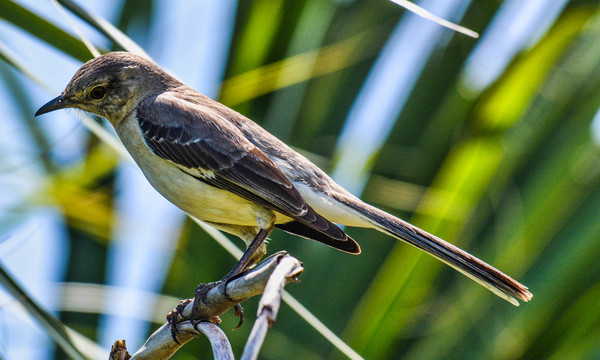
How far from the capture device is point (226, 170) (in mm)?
3402

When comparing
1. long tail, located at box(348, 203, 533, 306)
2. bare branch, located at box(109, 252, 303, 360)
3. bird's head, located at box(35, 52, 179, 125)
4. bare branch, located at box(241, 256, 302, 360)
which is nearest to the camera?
bare branch, located at box(241, 256, 302, 360)

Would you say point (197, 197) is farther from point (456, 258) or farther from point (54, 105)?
point (456, 258)

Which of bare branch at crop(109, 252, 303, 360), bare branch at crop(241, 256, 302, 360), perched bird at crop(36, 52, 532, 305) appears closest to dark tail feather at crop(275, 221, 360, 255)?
perched bird at crop(36, 52, 532, 305)

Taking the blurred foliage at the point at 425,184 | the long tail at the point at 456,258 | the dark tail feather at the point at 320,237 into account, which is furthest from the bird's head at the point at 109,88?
the long tail at the point at 456,258

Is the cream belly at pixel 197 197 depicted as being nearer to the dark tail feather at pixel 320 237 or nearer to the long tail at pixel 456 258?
the dark tail feather at pixel 320 237

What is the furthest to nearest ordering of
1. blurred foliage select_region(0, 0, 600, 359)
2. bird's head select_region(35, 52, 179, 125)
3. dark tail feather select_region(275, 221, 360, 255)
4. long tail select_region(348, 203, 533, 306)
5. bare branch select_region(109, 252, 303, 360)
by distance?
bird's head select_region(35, 52, 179, 125), dark tail feather select_region(275, 221, 360, 255), blurred foliage select_region(0, 0, 600, 359), long tail select_region(348, 203, 533, 306), bare branch select_region(109, 252, 303, 360)

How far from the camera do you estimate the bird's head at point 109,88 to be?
380 centimetres

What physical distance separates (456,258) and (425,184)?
3.02 feet

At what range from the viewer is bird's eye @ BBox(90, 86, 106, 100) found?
3828 mm

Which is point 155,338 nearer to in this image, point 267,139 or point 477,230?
point 267,139

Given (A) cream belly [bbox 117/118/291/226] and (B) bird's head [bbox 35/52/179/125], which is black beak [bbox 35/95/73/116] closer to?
(B) bird's head [bbox 35/52/179/125]

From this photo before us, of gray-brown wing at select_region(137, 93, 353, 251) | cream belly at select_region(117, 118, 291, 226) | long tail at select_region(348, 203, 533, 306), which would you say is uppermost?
long tail at select_region(348, 203, 533, 306)

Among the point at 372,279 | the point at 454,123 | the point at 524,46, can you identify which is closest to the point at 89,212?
the point at 372,279

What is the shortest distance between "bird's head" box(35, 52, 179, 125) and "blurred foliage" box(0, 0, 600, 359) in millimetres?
382
